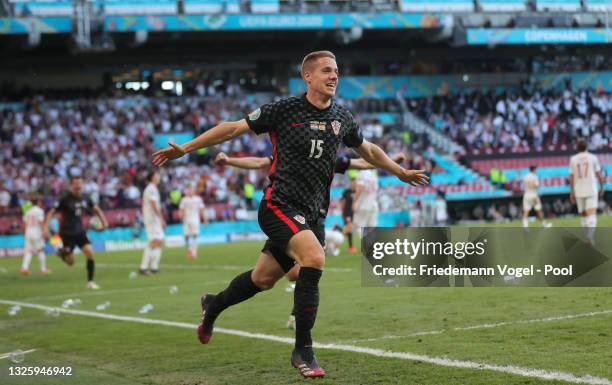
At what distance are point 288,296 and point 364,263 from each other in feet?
10.7

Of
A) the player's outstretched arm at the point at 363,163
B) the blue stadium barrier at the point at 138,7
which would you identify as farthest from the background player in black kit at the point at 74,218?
the blue stadium barrier at the point at 138,7

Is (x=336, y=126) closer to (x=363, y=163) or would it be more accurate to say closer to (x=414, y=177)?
(x=414, y=177)

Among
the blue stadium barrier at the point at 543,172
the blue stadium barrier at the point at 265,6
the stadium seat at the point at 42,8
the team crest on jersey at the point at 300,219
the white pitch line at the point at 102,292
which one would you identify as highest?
the blue stadium barrier at the point at 265,6

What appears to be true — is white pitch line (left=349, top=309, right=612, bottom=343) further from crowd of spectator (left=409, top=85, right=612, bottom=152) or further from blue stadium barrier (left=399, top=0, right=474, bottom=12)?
blue stadium barrier (left=399, top=0, right=474, bottom=12)

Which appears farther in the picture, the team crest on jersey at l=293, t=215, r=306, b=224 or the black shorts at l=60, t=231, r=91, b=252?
the black shorts at l=60, t=231, r=91, b=252

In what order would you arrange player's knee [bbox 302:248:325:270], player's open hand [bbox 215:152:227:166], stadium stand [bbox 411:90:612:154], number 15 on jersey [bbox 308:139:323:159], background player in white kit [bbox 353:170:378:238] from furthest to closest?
1. stadium stand [bbox 411:90:612:154]
2. background player in white kit [bbox 353:170:378:238]
3. player's open hand [bbox 215:152:227:166]
4. number 15 on jersey [bbox 308:139:323:159]
5. player's knee [bbox 302:248:325:270]

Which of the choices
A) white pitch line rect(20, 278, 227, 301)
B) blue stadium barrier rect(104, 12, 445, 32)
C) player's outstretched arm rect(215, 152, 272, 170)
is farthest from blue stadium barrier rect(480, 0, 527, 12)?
player's outstretched arm rect(215, 152, 272, 170)

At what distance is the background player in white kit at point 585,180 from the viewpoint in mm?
18438

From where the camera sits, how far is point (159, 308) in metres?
13.9

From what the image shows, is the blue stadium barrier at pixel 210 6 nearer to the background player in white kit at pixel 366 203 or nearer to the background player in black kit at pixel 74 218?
the background player in white kit at pixel 366 203

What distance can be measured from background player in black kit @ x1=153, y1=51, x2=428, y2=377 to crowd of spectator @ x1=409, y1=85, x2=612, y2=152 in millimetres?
39111

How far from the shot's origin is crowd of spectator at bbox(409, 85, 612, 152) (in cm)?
4669

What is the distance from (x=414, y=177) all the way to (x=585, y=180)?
1103 centimetres

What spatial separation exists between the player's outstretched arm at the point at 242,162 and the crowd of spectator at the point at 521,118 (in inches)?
1453
